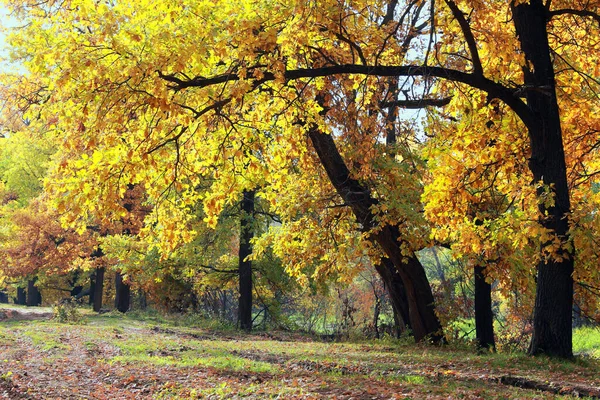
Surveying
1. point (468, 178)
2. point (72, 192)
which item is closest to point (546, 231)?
point (468, 178)

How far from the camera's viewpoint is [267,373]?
9.07m

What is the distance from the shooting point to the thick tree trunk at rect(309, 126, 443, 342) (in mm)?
13477

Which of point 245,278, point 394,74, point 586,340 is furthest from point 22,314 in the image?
point 586,340

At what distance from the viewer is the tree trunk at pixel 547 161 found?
9.94 metres

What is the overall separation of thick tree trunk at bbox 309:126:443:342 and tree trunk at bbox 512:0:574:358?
11.6 feet

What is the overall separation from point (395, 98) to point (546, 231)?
18.3ft

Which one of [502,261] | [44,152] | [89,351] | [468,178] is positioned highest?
[44,152]

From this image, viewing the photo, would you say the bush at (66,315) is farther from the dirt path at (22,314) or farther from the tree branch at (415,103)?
the tree branch at (415,103)

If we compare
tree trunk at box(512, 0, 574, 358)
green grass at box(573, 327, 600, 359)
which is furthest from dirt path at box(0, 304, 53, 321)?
green grass at box(573, 327, 600, 359)

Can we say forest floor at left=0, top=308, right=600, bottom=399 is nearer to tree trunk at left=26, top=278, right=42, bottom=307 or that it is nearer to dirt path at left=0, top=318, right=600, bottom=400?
dirt path at left=0, top=318, right=600, bottom=400

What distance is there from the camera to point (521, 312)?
17016mm

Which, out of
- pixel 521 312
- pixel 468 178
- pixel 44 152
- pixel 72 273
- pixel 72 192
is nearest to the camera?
pixel 72 192

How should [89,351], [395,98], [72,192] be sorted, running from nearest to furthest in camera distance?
[72,192]
[89,351]
[395,98]

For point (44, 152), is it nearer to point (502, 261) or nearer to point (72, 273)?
point (72, 273)
